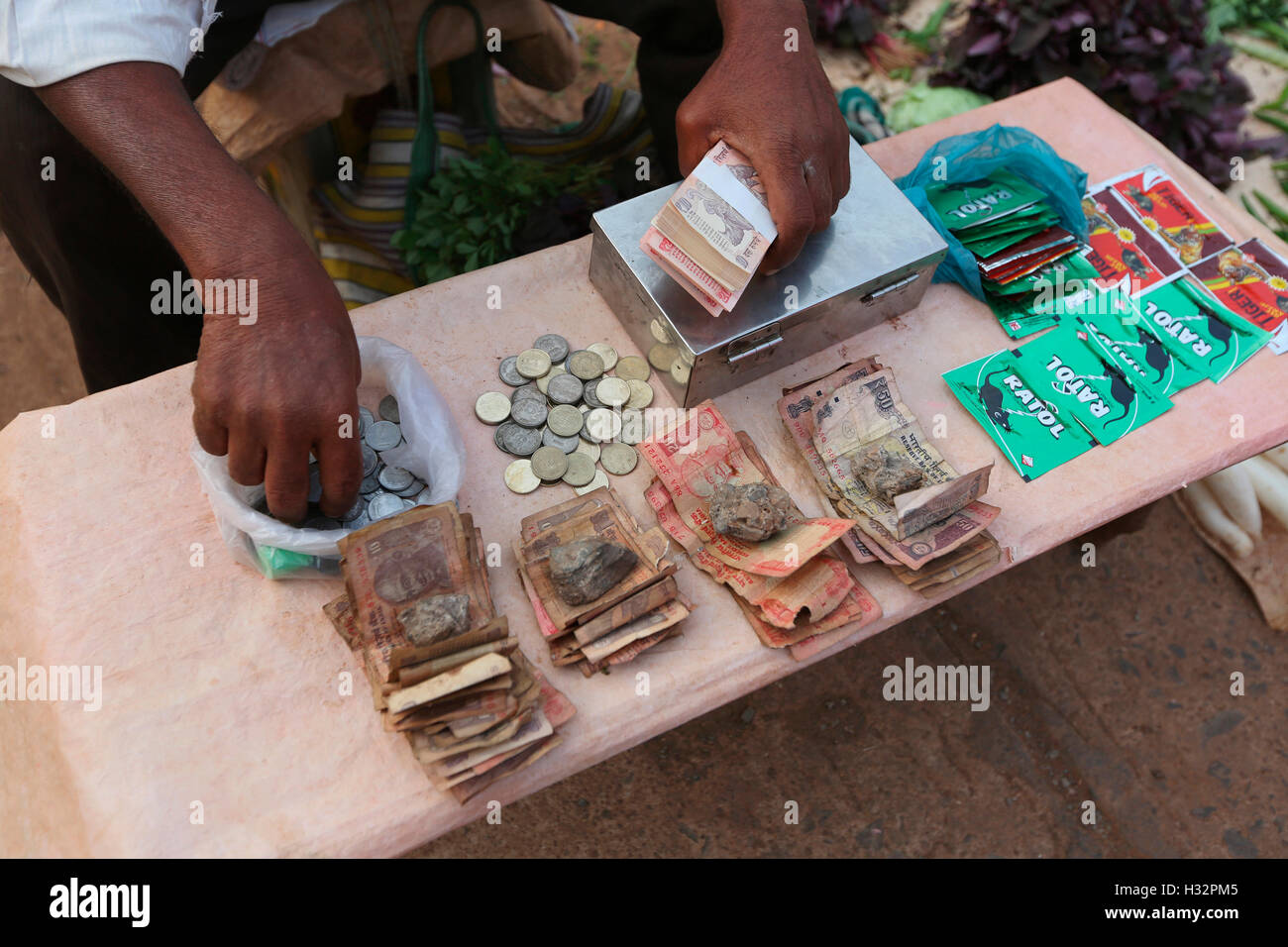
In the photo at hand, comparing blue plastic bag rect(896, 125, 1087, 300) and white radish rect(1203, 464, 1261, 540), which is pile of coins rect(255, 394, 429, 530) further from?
white radish rect(1203, 464, 1261, 540)

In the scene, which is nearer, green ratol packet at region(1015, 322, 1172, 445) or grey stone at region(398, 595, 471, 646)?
grey stone at region(398, 595, 471, 646)

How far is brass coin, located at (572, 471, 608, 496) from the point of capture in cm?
208

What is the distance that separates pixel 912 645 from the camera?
2.94 metres

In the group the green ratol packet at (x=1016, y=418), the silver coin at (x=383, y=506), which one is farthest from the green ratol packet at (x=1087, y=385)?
the silver coin at (x=383, y=506)

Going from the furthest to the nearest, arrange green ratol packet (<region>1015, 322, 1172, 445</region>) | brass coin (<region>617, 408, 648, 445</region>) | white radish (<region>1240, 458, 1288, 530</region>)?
white radish (<region>1240, 458, 1288, 530</region>)
green ratol packet (<region>1015, 322, 1172, 445</region>)
brass coin (<region>617, 408, 648, 445</region>)

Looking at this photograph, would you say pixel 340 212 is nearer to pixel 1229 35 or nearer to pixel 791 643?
pixel 791 643

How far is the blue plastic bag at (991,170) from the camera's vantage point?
2441 millimetres

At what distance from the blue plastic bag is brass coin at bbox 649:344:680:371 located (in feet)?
2.74

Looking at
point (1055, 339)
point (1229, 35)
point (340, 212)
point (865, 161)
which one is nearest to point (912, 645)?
point (1055, 339)

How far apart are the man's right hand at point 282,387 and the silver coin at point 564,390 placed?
537mm

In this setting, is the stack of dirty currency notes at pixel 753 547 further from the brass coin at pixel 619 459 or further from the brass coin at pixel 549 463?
the brass coin at pixel 549 463

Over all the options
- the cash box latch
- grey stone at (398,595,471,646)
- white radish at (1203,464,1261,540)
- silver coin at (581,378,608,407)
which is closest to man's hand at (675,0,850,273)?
the cash box latch

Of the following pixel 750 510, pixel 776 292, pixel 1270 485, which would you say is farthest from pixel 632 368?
pixel 1270 485

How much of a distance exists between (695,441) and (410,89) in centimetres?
182
